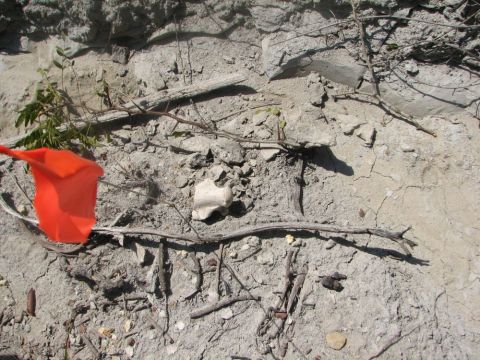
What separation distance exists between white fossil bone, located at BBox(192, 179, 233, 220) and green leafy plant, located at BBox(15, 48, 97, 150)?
645 mm

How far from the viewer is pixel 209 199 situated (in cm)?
206

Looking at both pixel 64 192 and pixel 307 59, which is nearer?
pixel 64 192

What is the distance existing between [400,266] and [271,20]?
4.51ft

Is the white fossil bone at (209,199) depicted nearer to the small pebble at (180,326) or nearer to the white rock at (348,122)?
the small pebble at (180,326)

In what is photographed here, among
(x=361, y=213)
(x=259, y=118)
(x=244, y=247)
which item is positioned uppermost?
(x=259, y=118)

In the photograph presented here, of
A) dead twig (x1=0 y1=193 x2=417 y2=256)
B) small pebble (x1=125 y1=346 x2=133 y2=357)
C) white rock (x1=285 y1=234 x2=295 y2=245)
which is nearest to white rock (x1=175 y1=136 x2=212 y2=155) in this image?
dead twig (x1=0 y1=193 x2=417 y2=256)

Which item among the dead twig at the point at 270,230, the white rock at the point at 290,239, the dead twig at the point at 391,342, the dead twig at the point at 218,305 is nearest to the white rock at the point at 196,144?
the dead twig at the point at 270,230

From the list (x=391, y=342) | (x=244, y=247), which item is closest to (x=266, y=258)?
(x=244, y=247)

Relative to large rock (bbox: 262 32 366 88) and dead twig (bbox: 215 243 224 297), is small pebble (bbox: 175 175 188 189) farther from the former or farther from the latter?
large rock (bbox: 262 32 366 88)

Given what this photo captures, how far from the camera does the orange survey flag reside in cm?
163

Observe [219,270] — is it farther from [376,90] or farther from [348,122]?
[376,90]

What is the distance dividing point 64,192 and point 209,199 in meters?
A: 0.64

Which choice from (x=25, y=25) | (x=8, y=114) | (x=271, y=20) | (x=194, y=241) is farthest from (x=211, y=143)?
(x=25, y=25)

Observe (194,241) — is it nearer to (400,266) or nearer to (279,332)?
(279,332)
